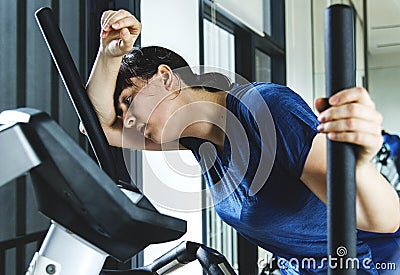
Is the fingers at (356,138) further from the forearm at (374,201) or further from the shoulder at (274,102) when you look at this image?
the shoulder at (274,102)

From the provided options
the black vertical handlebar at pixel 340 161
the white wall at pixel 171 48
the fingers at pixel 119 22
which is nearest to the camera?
the black vertical handlebar at pixel 340 161

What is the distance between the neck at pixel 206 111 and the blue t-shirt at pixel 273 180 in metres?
0.02

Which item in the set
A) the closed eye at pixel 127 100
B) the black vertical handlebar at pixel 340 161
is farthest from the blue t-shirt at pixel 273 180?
the black vertical handlebar at pixel 340 161

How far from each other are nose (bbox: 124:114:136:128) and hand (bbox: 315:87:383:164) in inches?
23.5

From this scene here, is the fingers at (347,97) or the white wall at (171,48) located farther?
the white wall at (171,48)

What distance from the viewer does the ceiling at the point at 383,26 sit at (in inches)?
66.0

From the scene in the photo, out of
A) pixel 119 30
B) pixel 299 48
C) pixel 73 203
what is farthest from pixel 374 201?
pixel 299 48

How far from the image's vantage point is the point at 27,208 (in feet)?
3.85

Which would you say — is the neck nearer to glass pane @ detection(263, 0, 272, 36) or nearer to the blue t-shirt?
the blue t-shirt

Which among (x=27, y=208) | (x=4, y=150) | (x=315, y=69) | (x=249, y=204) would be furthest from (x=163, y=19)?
(x=4, y=150)

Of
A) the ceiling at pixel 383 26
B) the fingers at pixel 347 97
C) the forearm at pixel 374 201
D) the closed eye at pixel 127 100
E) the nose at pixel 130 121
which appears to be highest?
the ceiling at pixel 383 26

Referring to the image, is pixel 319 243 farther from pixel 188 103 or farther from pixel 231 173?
pixel 188 103

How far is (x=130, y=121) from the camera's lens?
1015 millimetres

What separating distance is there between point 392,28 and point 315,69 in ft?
0.87
